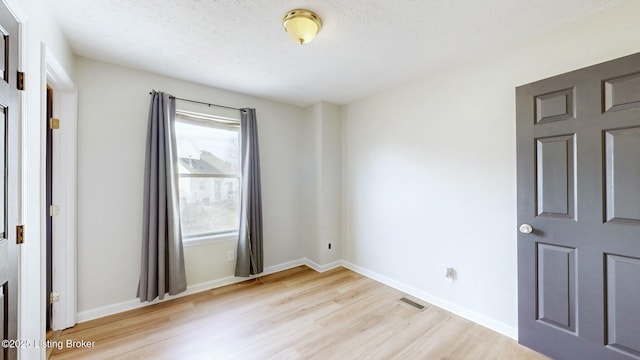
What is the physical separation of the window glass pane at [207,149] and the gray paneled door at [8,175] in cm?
164

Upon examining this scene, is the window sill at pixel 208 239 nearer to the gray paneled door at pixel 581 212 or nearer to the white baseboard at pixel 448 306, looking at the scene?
the white baseboard at pixel 448 306

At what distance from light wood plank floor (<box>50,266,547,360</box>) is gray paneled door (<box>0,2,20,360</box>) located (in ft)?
3.23

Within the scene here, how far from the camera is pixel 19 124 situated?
50.2 inches

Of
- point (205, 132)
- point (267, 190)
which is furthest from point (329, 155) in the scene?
point (205, 132)

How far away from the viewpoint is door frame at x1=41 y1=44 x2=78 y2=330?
2145 mm

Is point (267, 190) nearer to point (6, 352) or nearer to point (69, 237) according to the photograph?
point (69, 237)

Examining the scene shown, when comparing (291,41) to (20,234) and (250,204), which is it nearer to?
(250,204)

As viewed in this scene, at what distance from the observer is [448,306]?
2537 millimetres

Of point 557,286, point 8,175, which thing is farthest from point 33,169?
point 557,286

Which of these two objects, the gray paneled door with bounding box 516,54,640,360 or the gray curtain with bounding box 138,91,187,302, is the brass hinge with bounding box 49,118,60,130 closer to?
the gray curtain with bounding box 138,91,187,302

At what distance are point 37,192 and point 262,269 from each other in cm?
236

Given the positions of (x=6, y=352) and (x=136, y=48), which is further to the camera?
(x=136, y=48)

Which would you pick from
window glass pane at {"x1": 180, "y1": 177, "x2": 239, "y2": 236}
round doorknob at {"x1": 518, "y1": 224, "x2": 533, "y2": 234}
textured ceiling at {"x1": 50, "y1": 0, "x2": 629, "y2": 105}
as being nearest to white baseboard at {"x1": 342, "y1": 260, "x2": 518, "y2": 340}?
round doorknob at {"x1": 518, "y1": 224, "x2": 533, "y2": 234}

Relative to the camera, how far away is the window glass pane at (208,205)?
2.92 meters
